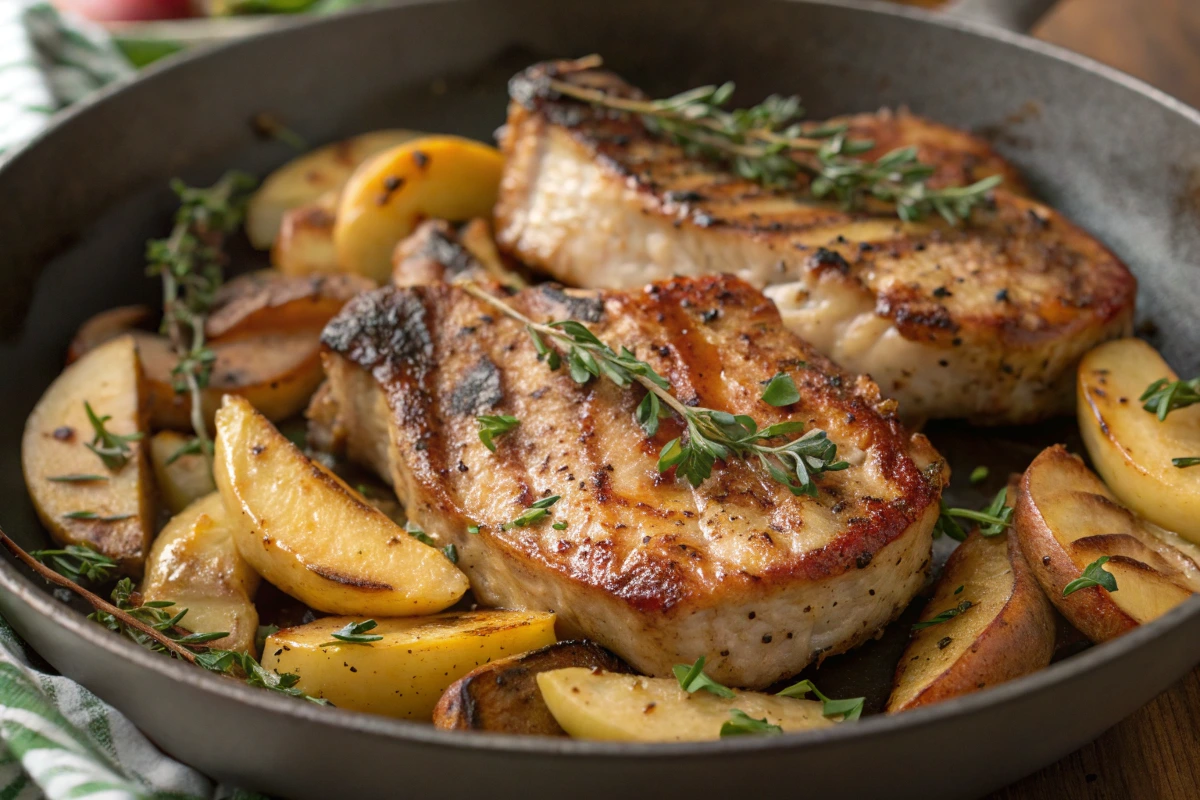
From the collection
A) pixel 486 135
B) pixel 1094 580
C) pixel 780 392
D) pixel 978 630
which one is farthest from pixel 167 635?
pixel 486 135

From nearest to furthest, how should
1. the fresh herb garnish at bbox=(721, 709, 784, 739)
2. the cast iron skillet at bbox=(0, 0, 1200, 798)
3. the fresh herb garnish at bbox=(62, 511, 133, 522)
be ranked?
1. the cast iron skillet at bbox=(0, 0, 1200, 798)
2. the fresh herb garnish at bbox=(721, 709, 784, 739)
3. the fresh herb garnish at bbox=(62, 511, 133, 522)

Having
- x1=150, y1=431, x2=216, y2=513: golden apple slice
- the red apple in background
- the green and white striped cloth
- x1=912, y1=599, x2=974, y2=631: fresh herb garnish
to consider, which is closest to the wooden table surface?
x1=912, y1=599, x2=974, y2=631: fresh herb garnish

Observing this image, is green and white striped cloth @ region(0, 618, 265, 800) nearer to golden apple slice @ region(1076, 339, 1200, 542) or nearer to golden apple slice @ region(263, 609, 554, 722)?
golden apple slice @ region(263, 609, 554, 722)

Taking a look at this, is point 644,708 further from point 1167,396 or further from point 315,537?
point 1167,396

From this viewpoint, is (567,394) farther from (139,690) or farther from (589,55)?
(589,55)

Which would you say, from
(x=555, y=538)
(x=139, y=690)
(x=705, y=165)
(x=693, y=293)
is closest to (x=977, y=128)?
(x=705, y=165)

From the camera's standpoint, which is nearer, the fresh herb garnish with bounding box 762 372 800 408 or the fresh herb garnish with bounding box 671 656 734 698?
the fresh herb garnish with bounding box 671 656 734 698
